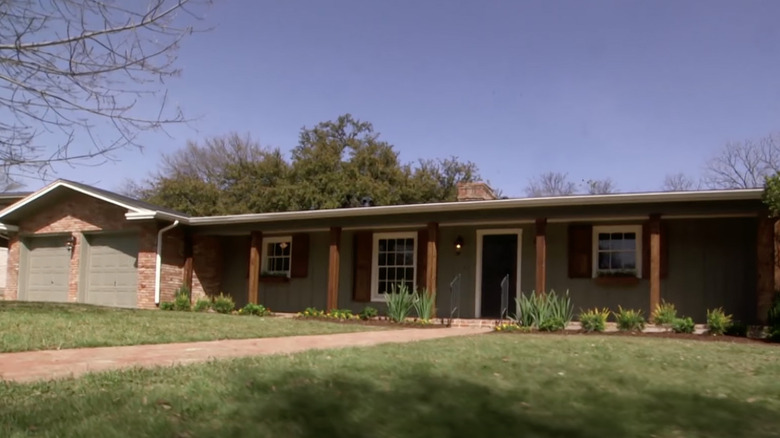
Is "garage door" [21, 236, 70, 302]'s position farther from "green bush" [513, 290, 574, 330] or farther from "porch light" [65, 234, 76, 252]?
"green bush" [513, 290, 574, 330]

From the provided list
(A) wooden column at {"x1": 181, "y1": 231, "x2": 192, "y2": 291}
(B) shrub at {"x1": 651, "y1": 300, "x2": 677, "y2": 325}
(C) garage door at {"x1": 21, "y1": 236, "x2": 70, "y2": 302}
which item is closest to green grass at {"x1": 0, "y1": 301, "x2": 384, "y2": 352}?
(B) shrub at {"x1": 651, "y1": 300, "x2": 677, "y2": 325}

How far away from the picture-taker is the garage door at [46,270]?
682 inches

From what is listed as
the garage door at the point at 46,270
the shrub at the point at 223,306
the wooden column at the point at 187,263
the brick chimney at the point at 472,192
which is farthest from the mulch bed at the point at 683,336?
the garage door at the point at 46,270

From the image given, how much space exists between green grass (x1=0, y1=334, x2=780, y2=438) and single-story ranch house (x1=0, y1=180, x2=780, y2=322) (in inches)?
252

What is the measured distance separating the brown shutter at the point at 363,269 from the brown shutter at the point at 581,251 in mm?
4623

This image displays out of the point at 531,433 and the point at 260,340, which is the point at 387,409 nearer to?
the point at 531,433

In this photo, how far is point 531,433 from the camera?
3.37 m

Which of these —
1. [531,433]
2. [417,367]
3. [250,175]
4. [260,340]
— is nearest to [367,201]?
[250,175]

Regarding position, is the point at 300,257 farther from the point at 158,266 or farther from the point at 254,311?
the point at 158,266

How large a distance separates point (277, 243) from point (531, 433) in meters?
13.8

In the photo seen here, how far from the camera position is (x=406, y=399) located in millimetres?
3971

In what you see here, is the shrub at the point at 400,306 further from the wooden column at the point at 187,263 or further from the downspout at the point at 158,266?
the downspout at the point at 158,266

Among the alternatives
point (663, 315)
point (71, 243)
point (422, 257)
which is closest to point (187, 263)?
point (71, 243)

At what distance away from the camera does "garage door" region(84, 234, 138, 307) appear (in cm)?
1633
